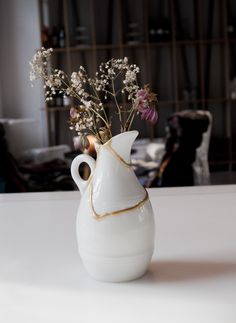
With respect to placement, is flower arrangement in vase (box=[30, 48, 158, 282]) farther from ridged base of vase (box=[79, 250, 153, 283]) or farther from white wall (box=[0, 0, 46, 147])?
white wall (box=[0, 0, 46, 147])

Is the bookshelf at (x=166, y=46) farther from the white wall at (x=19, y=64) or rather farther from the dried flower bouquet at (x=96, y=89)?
the dried flower bouquet at (x=96, y=89)

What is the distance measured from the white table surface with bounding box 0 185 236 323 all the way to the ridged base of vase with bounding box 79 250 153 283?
0.04 ft

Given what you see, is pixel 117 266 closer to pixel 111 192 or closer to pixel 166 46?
pixel 111 192

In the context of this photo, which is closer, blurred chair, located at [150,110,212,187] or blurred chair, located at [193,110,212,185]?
blurred chair, located at [150,110,212,187]

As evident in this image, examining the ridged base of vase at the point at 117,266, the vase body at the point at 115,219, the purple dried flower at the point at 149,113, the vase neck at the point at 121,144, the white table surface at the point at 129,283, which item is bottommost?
the white table surface at the point at 129,283

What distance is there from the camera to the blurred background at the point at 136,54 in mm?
5820

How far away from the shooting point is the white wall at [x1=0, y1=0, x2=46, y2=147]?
6000 millimetres

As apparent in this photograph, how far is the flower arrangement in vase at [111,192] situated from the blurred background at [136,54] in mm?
4770

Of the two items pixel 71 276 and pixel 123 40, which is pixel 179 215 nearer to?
pixel 71 276

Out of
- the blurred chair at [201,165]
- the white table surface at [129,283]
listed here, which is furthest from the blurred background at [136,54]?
the white table surface at [129,283]

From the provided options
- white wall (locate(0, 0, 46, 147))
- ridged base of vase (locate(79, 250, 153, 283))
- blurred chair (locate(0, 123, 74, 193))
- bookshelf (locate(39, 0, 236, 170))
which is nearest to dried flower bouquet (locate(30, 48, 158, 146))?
ridged base of vase (locate(79, 250, 153, 283))

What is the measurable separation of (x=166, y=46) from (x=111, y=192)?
5.29m

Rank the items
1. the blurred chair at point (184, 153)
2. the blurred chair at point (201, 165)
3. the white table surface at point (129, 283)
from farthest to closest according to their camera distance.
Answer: the blurred chair at point (201, 165)
the blurred chair at point (184, 153)
the white table surface at point (129, 283)

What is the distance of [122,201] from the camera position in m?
0.84
